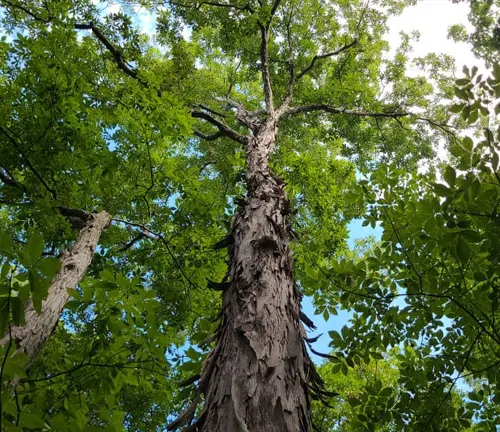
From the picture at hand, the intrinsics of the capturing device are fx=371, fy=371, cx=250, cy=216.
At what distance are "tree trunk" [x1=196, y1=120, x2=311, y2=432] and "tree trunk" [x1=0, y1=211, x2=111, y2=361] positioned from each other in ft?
5.79

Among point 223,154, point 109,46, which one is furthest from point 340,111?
point 109,46

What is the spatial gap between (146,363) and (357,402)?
6.46 feet

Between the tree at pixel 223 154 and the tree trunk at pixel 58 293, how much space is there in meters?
0.49

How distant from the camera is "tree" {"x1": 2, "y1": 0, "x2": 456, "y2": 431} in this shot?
2262mm

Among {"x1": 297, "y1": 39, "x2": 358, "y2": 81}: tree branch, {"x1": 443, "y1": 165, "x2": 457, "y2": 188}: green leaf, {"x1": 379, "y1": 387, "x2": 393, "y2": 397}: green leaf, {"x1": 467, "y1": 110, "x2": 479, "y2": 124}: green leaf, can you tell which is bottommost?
{"x1": 379, "y1": 387, "x2": 393, "y2": 397}: green leaf

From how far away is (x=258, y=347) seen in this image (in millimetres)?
2119

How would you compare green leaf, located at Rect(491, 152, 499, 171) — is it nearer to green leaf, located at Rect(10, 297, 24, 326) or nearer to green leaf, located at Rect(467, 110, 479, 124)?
green leaf, located at Rect(467, 110, 479, 124)

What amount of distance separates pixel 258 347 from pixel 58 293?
3.73 meters

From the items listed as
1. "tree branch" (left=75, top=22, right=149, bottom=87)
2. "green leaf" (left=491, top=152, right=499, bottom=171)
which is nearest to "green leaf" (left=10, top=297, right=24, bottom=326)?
"green leaf" (left=491, top=152, right=499, bottom=171)

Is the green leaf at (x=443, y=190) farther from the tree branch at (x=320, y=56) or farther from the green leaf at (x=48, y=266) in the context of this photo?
the tree branch at (x=320, y=56)

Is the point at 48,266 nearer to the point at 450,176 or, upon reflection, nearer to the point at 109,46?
the point at 450,176

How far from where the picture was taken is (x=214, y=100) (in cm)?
1240

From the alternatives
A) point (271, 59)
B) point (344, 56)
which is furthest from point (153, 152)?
point (344, 56)

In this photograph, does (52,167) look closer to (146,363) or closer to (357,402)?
(146,363)
